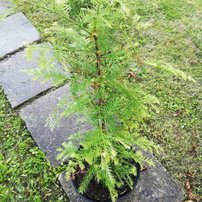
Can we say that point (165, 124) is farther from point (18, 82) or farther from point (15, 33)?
point (15, 33)

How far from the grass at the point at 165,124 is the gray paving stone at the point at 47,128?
0.30 ft

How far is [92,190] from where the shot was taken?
Answer: 286cm

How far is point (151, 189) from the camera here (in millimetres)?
2986

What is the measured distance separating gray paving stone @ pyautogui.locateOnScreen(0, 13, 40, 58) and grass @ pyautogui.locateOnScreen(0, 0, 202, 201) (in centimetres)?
13

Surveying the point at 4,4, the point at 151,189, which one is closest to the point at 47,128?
the point at 151,189

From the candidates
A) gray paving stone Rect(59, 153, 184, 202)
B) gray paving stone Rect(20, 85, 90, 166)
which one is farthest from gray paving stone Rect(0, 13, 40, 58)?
gray paving stone Rect(59, 153, 184, 202)

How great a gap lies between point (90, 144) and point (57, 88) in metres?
1.83

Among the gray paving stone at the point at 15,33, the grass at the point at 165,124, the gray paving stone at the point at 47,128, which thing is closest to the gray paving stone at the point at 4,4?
the gray paving stone at the point at 15,33

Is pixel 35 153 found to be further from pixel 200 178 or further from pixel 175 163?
pixel 200 178

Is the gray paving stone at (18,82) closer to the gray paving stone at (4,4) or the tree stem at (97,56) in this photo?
the gray paving stone at (4,4)

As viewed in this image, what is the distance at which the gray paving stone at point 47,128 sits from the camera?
331 centimetres

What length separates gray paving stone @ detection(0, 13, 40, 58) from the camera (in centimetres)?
430

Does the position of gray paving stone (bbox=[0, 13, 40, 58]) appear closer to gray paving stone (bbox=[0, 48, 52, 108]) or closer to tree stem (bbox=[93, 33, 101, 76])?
gray paving stone (bbox=[0, 48, 52, 108])

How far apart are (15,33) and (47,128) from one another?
5.70 ft
